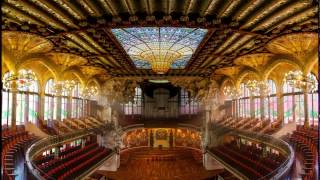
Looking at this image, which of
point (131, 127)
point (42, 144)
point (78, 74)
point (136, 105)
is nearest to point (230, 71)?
point (131, 127)

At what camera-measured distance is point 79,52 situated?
16.0m

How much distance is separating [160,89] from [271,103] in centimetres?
1500

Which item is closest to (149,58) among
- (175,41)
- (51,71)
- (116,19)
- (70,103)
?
(175,41)

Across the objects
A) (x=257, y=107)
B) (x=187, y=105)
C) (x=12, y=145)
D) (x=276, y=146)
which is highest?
(x=257, y=107)

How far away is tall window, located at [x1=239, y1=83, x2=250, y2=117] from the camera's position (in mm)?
25153

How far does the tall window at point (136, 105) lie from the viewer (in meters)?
33.7

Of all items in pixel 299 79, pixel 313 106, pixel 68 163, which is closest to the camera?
pixel 299 79

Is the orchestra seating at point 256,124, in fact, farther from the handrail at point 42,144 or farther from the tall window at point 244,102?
the handrail at point 42,144

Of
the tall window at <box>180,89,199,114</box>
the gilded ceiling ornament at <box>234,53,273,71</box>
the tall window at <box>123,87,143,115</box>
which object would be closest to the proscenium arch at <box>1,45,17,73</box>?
the gilded ceiling ornament at <box>234,53,273,71</box>

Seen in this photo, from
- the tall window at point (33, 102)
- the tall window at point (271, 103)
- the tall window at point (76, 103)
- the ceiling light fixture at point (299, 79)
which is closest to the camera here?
the ceiling light fixture at point (299, 79)

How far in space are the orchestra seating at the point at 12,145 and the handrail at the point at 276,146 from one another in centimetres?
780

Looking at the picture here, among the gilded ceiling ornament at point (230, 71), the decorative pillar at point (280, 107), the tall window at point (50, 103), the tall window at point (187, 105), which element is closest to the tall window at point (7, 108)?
the tall window at point (50, 103)

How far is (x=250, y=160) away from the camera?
16641mm

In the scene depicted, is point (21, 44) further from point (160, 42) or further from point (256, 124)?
point (256, 124)
